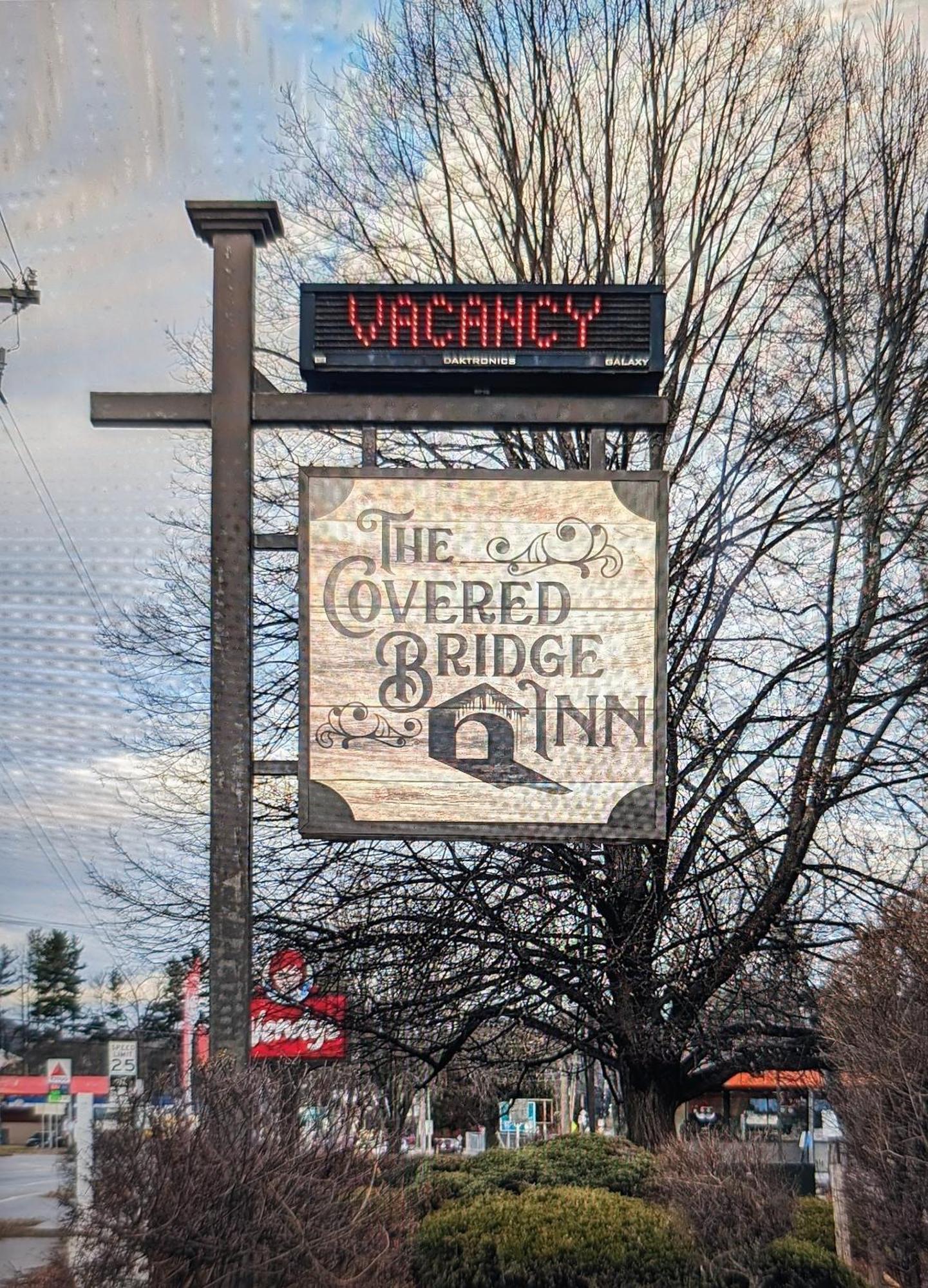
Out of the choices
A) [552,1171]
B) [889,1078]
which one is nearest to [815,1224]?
[552,1171]

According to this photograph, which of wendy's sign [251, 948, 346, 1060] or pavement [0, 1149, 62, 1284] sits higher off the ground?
wendy's sign [251, 948, 346, 1060]

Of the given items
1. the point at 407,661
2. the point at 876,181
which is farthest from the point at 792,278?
the point at 407,661

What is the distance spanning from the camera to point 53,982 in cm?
1539

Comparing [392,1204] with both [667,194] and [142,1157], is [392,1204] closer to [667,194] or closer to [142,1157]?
[142,1157]

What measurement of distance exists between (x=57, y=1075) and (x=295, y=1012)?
85.7 inches

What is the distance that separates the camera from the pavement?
277 inches

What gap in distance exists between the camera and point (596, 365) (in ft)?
27.8

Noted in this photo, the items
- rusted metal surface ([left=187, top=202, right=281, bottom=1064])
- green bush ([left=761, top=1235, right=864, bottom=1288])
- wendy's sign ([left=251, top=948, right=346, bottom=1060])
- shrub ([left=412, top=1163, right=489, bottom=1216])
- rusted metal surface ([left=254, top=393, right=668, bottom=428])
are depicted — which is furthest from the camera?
wendy's sign ([left=251, top=948, right=346, bottom=1060])

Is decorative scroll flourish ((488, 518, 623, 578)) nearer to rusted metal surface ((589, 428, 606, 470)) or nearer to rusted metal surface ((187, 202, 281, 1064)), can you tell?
rusted metal surface ((589, 428, 606, 470))

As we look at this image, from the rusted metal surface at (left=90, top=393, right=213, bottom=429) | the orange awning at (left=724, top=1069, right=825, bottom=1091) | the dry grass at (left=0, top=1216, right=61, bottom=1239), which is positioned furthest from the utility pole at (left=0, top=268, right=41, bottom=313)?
the orange awning at (left=724, top=1069, right=825, bottom=1091)

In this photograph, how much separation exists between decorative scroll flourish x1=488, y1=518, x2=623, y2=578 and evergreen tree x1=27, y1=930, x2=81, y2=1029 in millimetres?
6443

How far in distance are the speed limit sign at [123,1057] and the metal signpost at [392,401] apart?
1421mm

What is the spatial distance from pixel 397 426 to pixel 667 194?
7.25 m

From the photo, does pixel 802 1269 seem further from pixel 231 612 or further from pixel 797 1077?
pixel 797 1077
